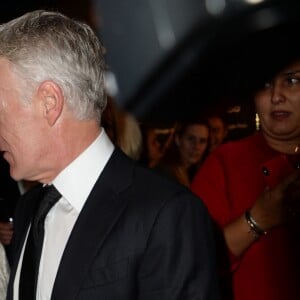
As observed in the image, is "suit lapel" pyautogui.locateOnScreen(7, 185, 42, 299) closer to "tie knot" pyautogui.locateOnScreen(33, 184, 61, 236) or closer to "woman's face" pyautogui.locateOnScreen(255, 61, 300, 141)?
"tie knot" pyautogui.locateOnScreen(33, 184, 61, 236)

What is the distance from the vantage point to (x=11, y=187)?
7.38 feet

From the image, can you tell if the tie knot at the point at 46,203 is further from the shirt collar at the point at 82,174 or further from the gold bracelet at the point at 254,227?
the gold bracelet at the point at 254,227

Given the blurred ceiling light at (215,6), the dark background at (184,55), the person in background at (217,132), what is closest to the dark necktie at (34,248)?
the person in background at (217,132)

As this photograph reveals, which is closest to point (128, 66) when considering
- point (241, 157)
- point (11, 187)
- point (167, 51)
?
point (167, 51)

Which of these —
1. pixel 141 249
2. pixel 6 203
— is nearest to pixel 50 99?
pixel 141 249

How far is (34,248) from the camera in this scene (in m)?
1.11

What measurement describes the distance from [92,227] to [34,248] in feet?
0.50

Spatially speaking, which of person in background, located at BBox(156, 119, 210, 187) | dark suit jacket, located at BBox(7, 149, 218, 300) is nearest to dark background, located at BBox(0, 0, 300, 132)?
person in background, located at BBox(156, 119, 210, 187)

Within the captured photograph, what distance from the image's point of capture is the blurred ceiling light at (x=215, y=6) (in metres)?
5.07

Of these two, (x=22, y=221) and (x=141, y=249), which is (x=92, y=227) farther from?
(x=22, y=221)

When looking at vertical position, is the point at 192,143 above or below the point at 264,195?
below

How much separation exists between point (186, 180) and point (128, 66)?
2.35 m

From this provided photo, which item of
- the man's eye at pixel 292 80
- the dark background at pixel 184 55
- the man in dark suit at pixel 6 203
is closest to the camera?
the man's eye at pixel 292 80

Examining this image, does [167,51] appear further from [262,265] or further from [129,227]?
[129,227]
